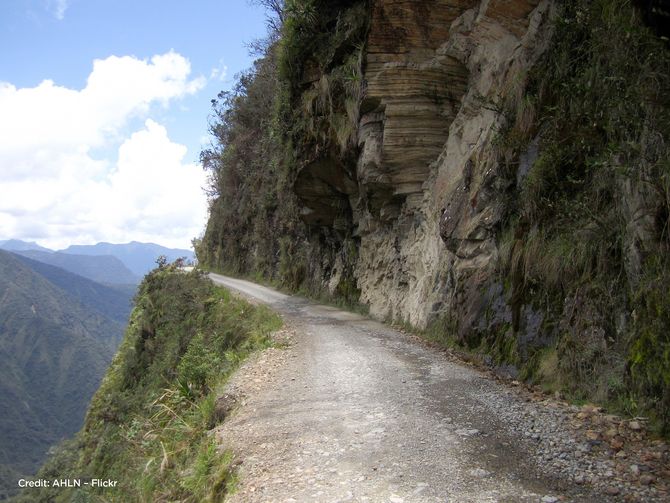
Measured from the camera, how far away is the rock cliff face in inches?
311

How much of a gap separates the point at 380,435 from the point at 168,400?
19.0 feet

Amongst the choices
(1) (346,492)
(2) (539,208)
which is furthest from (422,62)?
(1) (346,492)

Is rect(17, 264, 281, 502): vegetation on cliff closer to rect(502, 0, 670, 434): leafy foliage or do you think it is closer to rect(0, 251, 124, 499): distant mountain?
rect(502, 0, 670, 434): leafy foliage

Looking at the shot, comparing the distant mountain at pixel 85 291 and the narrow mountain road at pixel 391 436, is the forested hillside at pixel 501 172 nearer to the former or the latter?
the narrow mountain road at pixel 391 436

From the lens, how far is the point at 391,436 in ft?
15.1

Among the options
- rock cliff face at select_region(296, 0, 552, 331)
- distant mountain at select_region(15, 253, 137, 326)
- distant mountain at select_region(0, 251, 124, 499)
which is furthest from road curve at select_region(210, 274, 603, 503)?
distant mountain at select_region(15, 253, 137, 326)

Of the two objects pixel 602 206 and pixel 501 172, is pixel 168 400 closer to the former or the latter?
pixel 501 172

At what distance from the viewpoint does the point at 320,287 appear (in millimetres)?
18359

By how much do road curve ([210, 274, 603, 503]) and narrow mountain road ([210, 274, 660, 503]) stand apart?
0.01 metres

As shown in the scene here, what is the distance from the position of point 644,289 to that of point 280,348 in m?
6.56

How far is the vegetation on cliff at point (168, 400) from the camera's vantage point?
5535 mm

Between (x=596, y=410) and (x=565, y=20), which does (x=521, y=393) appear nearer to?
(x=596, y=410)

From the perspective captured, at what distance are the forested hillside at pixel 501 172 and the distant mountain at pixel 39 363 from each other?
5058 cm

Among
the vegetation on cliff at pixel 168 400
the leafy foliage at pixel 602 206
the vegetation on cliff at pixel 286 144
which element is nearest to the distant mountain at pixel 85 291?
the vegetation on cliff at pixel 286 144
